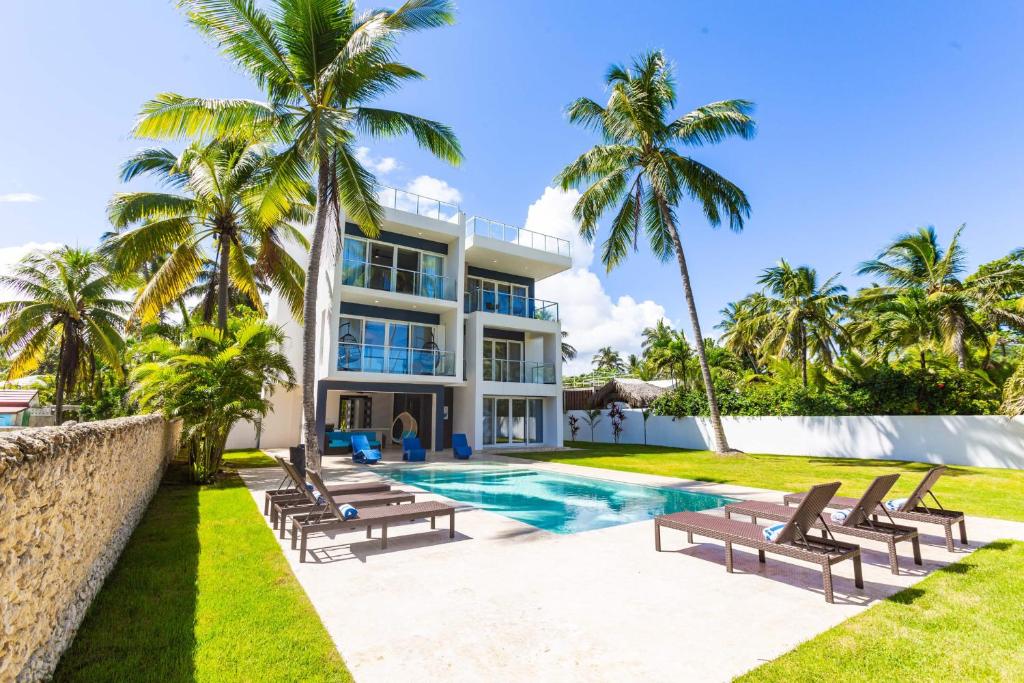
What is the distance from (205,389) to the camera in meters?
10.9

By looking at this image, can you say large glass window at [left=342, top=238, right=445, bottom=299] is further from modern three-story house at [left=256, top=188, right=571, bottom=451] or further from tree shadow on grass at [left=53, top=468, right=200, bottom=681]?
tree shadow on grass at [left=53, top=468, right=200, bottom=681]

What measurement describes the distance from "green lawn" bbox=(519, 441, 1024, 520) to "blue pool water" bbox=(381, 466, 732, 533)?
2.35m

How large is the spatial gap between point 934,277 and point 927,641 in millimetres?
22599

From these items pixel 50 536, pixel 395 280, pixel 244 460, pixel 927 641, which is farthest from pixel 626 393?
pixel 50 536

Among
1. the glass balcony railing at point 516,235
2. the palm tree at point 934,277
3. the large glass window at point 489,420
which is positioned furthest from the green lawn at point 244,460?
the palm tree at point 934,277

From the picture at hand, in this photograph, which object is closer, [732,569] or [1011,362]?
[732,569]

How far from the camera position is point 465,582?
4844mm

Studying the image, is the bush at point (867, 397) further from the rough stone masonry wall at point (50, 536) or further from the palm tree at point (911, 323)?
the rough stone masonry wall at point (50, 536)

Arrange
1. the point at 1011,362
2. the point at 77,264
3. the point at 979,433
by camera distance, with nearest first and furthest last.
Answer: the point at 979,433, the point at 1011,362, the point at 77,264

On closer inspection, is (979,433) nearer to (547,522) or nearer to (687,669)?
(547,522)

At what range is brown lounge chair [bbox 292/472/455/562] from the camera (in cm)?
577

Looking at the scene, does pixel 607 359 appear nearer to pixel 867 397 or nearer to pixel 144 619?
pixel 867 397

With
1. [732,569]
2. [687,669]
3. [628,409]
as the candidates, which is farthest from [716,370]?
[687,669]

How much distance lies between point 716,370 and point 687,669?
108 ft
